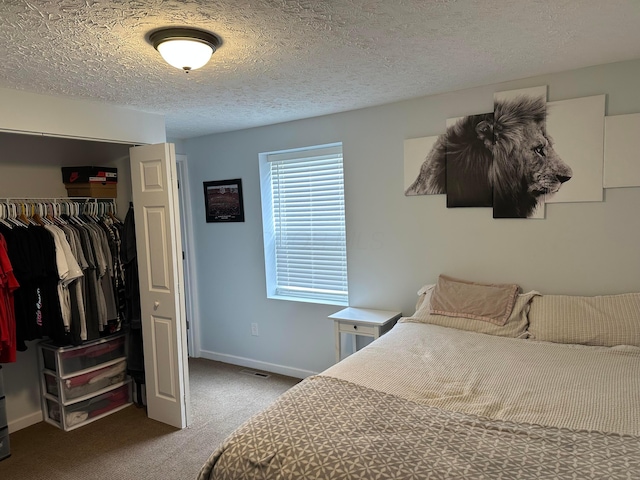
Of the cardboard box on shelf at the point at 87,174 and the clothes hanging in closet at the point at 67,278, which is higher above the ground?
the cardboard box on shelf at the point at 87,174

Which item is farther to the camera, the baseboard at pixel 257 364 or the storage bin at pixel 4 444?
the baseboard at pixel 257 364

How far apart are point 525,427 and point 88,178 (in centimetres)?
340

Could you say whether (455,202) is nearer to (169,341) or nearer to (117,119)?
(169,341)

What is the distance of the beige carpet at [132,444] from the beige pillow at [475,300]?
5.53ft

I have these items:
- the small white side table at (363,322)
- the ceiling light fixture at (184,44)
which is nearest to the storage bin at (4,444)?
the small white side table at (363,322)

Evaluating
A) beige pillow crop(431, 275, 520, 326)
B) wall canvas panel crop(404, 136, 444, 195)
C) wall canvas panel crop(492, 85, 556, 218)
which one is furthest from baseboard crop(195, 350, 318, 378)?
wall canvas panel crop(492, 85, 556, 218)

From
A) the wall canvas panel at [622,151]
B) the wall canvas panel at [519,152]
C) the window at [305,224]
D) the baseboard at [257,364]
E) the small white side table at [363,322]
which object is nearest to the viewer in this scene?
the wall canvas panel at [622,151]

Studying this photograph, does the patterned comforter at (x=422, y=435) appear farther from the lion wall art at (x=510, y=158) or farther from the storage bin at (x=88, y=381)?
the storage bin at (x=88, y=381)

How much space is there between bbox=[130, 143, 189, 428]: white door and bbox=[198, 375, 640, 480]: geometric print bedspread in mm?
1611

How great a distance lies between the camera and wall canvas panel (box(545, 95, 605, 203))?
262 centimetres

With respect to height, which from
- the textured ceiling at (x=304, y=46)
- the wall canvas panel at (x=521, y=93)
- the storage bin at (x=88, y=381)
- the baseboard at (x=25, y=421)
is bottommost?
the baseboard at (x=25, y=421)

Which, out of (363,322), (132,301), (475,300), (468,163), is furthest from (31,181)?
(475,300)

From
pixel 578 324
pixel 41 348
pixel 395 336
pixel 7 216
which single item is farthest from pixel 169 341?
pixel 578 324

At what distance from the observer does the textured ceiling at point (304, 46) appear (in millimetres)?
1674
